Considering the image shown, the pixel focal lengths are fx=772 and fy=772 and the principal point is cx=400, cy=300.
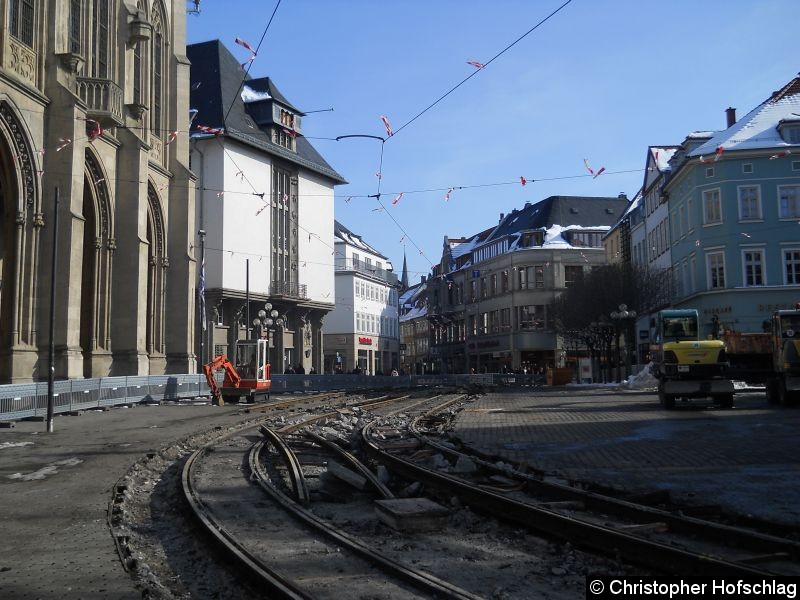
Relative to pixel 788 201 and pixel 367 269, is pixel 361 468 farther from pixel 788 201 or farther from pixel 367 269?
pixel 367 269

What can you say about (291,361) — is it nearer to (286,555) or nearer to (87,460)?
(87,460)

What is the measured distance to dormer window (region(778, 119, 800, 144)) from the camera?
4394cm

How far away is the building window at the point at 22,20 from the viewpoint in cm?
2603

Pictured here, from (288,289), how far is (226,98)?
14.1 m

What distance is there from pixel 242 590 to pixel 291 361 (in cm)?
5342

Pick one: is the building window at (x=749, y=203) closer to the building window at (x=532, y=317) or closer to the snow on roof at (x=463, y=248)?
the building window at (x=532, y=317)

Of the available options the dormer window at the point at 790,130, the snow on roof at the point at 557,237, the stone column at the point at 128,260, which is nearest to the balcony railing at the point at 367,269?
the snow on roof at the point at 557,237

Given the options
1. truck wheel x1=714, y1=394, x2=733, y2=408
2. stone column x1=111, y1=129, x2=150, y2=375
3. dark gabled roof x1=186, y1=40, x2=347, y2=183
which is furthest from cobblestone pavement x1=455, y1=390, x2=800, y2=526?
dark gabled roof x1=186, y1=40, x2=347, y2=183

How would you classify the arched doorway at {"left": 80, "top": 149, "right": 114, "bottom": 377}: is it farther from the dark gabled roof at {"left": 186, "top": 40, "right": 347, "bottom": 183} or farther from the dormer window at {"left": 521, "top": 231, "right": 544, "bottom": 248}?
the dormer window at {"left": 521, "top": 231, "right": 544, "bottom": 248}

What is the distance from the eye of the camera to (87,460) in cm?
1348

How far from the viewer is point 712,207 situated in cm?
4612

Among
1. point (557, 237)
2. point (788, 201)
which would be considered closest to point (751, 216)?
point (788, 201)

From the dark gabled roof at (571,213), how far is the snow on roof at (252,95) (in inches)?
1283

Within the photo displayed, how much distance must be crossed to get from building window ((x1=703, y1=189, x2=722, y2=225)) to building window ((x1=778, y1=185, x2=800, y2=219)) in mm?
3228
